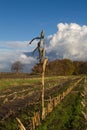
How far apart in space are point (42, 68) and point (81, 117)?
12.2 ft

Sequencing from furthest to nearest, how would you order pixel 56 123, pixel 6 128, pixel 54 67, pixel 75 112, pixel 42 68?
pixel 54 67, pixel 75 112, pixel 42 68, pixel 56 123, pixel 6 128

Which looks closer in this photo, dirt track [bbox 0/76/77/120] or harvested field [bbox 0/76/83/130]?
harvested field [bbox 0/76/83/130]

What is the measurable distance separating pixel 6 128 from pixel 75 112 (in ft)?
21.9

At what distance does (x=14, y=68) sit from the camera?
17025 cm

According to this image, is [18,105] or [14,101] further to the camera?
[14,101]

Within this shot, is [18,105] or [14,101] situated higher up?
[14,101]

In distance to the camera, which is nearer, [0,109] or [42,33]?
[42,33]

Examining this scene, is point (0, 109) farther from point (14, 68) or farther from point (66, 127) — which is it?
point (14, 68)

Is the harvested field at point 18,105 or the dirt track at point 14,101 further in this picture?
the dirt track at point 14,101

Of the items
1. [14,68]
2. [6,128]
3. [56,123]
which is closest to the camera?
[6,128]

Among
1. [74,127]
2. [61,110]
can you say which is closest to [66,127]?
[74,127]

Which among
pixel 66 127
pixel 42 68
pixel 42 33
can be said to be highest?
pixel 42 33

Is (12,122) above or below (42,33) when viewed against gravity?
below

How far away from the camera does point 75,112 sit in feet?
75.4
